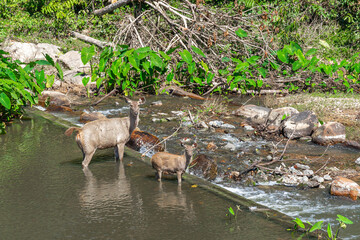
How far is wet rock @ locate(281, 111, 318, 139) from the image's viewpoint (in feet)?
31.3

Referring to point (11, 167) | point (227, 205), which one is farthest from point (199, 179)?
point (11, 167)

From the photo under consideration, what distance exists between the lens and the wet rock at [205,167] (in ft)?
23.3

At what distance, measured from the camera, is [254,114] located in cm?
1112

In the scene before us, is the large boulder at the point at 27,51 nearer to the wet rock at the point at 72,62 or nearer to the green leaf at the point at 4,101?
the wet rock at the point at 72,62

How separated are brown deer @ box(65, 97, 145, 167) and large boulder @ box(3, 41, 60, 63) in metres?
10.3

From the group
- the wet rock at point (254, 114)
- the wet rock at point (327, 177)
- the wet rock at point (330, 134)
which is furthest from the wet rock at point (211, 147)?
the wet rock at point (327, 177)

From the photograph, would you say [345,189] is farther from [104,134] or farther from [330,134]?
[104,134]

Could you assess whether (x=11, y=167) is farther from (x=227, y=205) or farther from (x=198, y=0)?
(x=198, y=0)

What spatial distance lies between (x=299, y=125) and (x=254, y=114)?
1665 mm

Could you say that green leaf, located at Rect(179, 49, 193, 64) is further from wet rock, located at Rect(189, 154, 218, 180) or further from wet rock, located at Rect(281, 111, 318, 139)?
wet rock, located at Rect(189, 154, 218, 180)

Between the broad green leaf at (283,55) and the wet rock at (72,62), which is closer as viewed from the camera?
the broad green leaf at (283,55)

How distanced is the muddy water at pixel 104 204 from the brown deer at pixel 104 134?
0.28 m

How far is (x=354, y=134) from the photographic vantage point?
30.5 ft

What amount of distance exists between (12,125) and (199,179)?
5295 mm
